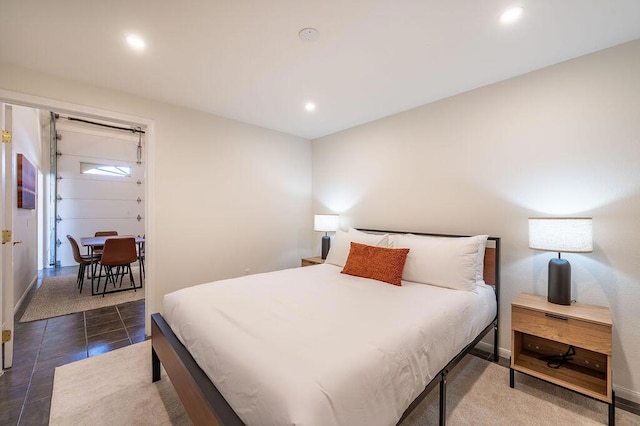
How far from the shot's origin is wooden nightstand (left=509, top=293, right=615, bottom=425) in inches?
65.4

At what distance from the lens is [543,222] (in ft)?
6.40

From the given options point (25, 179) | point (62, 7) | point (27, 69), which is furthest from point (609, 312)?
point (25, 179)

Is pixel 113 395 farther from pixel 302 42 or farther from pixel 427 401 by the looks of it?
pixel 302 42

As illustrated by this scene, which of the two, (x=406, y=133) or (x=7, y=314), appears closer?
(x=7, y=314)

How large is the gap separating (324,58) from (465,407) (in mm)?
2768

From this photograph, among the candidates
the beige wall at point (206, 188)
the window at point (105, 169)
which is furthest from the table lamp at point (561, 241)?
the window at point (105, 169)

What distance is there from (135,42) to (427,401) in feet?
10.9

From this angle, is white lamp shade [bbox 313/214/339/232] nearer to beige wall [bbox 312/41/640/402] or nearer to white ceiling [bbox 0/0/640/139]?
beige wall [bbox 312/41/640/402]

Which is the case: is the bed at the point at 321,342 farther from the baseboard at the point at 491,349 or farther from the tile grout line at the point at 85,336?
the tile grout line at the point at 85,336

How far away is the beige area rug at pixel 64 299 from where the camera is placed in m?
3.36

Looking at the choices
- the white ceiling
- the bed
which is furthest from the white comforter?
the white ceiling

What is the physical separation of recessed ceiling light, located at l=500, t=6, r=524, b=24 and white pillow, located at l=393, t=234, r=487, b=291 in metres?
1.61

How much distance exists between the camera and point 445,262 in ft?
7.61

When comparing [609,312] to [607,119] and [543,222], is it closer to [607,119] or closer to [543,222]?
[543,222]
